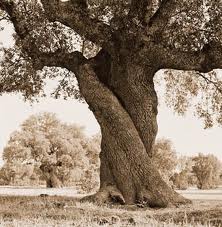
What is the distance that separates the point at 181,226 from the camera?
921cm

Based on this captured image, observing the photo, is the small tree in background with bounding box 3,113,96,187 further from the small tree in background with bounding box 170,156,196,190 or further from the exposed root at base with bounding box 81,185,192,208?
the exposed root at base with bounding box 81,185,192,208

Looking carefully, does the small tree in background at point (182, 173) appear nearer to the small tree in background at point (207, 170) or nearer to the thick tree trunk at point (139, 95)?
the small tree in background at point (207, 170)

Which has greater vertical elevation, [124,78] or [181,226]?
[124,78]

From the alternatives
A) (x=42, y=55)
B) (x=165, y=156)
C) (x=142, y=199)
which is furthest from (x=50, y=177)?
(x=142, y=199)

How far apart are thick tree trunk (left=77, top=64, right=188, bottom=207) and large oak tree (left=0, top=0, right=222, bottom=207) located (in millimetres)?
33

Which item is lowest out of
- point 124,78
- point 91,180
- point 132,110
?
point 91,180

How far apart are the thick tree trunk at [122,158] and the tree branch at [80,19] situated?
1.59 m

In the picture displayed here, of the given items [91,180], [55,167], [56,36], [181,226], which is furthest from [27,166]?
[181,226]

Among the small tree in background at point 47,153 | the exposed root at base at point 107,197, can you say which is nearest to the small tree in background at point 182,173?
the small tree in background at point 47,153

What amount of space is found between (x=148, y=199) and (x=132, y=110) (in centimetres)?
336

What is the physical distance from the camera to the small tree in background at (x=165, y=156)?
268 feet

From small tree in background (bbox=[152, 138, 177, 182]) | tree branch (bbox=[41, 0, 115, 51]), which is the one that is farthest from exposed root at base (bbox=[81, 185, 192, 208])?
small tree in background (bbox=[152, 138, 177, 182])

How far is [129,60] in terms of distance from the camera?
711 inches

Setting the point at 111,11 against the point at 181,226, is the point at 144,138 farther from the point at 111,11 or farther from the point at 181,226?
the point at 181,226
